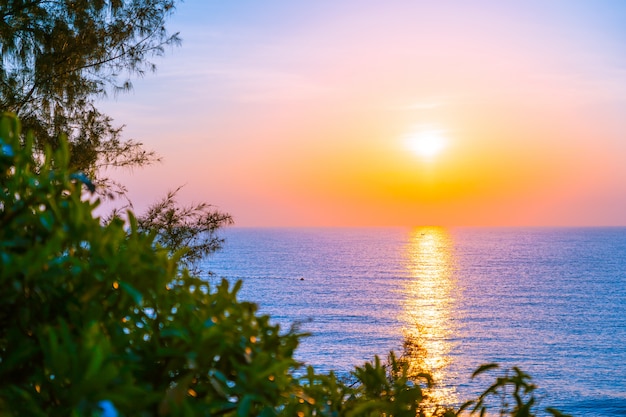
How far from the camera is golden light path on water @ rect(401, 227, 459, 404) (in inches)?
1820

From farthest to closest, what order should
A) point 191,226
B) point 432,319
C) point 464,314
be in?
1. point 464,314
2. point 432,319
3. point 191,226

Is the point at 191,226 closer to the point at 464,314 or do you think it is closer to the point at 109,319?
the point at 109,319

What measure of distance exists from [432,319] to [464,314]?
18.2 ft

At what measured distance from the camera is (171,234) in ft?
49.2

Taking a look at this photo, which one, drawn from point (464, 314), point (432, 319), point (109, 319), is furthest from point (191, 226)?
point (464, 314)

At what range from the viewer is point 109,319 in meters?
1.19

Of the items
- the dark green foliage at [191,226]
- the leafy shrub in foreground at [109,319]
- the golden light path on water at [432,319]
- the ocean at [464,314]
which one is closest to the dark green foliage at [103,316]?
the leafy shrub in foreground at [109,319]

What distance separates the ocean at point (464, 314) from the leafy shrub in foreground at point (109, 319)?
18.6m

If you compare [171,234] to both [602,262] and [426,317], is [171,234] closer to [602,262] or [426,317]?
[426,317]

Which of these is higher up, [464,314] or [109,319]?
[464,314]

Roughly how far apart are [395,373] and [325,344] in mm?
61787

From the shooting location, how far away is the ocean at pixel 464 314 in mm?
53219

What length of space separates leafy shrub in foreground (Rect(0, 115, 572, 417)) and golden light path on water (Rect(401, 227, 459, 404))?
843 inches

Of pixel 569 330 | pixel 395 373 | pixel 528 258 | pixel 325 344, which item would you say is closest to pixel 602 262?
pixel 528 258
